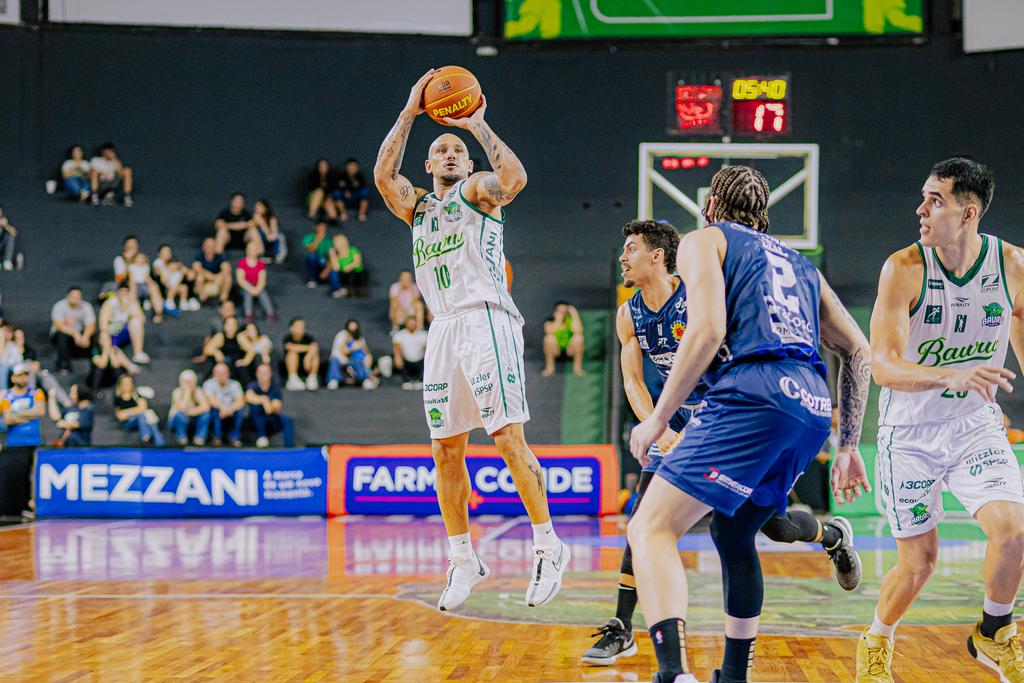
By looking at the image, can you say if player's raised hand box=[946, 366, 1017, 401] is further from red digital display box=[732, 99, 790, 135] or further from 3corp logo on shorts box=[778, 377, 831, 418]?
red digital display box=[732, 99, 790, 135]

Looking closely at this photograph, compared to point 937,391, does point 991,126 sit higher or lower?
higher

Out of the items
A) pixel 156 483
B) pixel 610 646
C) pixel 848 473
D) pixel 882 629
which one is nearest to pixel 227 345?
pixel 156 483

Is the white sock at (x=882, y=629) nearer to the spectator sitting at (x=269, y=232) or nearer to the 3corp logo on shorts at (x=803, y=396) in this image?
the 3corp logo on shorts at (x=803, y=396)

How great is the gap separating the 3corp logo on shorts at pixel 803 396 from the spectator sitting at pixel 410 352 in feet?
46.7

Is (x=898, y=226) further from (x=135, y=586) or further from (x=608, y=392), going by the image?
(x=135, y=586)

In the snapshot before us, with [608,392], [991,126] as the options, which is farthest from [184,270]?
[991,126]

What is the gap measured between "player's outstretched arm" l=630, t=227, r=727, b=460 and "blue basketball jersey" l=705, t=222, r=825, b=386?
74 millimetres

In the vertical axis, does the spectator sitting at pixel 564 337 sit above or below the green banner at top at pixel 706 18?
below

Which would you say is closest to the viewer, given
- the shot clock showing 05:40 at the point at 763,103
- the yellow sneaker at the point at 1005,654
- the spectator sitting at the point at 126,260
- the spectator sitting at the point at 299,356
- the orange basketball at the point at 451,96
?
the yellow sneaker at the point at 1005,654

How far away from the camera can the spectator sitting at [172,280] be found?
18750 mm

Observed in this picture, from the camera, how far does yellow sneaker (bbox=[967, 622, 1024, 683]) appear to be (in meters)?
5.00

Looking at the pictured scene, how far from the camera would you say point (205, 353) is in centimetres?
1803

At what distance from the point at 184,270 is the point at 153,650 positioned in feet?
44.8

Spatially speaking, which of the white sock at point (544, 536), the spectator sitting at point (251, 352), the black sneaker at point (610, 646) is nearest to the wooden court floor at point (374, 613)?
the black sneaker at point (610, 646)
